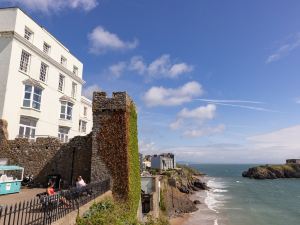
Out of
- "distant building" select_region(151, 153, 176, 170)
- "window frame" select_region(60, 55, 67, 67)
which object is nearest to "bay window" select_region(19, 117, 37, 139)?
"window frame" select_region(60, 55, 67, 67)

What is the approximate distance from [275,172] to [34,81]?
129 metres

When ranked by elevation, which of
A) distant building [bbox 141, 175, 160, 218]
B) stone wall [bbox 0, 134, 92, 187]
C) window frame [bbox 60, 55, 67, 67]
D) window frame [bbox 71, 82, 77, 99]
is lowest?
distant building [bbox 141, 175, 160, 218]

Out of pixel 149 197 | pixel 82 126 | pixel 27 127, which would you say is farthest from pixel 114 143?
pixel 82 126

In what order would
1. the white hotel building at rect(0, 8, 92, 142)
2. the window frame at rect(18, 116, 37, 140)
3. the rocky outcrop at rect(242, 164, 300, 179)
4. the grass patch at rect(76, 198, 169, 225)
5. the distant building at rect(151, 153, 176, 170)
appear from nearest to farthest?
the grass patch at rect(76, 198, 169, 225), the white hotel building at rect(0, 8, 92, 142), the window frame at rect(18, 116, 37, 140), the distant building at rect(151, 153, 176, 170), the rocky outcrop at rect(242, 164, 300, 179)

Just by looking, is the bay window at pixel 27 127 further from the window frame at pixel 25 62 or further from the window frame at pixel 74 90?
the window frame at pixel 74 90

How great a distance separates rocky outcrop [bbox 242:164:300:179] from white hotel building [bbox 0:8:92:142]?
11100cm

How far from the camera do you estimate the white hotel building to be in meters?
26.3

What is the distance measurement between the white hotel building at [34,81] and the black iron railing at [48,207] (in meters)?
15.8

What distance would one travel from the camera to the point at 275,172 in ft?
424

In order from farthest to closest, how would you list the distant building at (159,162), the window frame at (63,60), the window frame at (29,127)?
the distant building at (159,162)
the window frame at (63,60)
the window frame at (29,127)

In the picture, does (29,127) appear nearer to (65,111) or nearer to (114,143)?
(65,111)

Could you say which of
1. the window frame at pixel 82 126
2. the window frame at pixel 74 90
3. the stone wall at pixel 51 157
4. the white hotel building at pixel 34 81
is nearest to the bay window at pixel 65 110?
the white hotel building at pixel 34 81

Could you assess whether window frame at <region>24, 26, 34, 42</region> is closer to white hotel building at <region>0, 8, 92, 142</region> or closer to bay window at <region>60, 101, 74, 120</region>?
white hotel building at <region>0, 8, 92, 142</region>

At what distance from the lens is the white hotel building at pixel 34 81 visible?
26281 millimetres
